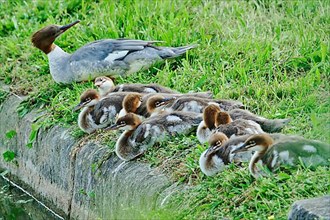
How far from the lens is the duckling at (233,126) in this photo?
7.24 metres

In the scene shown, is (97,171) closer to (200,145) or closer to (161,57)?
(200,145)

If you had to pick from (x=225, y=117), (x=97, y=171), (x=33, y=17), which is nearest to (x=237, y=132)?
(x=225, y=117)

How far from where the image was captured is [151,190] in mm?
7168

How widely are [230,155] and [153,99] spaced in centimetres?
135

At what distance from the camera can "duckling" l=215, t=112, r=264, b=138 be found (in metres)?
7.24

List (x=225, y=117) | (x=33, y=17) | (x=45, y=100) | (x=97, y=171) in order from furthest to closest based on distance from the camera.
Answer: (x=33, y=17), (x=45, y=100), (x=97, y=171), (x=225, y=117)

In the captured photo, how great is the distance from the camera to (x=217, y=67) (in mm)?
9188

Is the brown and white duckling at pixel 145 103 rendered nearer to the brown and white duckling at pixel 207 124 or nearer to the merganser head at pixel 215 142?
the brown and white duckling at pixel 207 124

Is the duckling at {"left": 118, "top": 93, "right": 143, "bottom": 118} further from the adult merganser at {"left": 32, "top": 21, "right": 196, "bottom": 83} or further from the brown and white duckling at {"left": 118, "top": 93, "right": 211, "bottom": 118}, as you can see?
the adult merganser at {"left": 32, "top": 21, "right": 196, "bottom": 83}

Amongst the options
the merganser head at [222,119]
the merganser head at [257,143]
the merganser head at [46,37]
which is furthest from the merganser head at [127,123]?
the merganser head at [46,37]

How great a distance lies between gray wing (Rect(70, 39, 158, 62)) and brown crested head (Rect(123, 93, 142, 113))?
1.35 meters

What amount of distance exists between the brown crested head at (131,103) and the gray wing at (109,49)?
1.35 metres

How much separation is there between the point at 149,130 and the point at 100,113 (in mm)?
797

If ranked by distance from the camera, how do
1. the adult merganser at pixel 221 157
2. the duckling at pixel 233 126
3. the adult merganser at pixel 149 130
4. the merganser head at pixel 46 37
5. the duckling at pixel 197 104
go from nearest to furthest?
the adult merganser at pixel 221 157, the duckling at pixel 233 126, the adult merganser at pixel 149 130, the duckling at pixel 197 104, the merganser head at pixel 46 37
